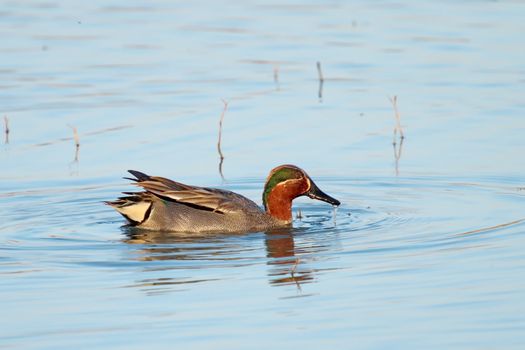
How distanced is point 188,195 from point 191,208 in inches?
7.5

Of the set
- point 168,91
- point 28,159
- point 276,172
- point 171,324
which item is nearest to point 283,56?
point 168,91

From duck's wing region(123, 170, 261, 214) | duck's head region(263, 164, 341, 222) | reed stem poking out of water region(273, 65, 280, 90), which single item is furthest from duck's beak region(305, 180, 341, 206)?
reed stem poking out of water region(273, 65, 280, 90)

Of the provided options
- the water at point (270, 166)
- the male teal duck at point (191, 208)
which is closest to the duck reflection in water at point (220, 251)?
the water at point (270, 166)

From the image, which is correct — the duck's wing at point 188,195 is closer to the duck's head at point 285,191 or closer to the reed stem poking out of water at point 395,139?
the duck's head at point 285,191

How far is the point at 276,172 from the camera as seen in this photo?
502 inches

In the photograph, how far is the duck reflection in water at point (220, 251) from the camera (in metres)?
10.2

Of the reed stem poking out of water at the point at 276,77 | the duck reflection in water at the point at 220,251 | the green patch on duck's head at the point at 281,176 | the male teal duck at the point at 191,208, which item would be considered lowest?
the duck reflection in water at the point at 220,251

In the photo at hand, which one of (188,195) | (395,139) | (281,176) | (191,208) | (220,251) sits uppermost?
(395,139)

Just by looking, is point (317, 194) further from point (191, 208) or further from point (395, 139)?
point (395, 139)

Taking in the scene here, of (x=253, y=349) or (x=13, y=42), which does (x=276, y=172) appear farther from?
(x=13, y=42)

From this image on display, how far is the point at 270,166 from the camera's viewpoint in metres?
14.5

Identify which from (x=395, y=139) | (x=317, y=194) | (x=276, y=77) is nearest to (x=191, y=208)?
(x=317, y=194)

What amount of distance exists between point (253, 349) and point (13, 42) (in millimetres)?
14662

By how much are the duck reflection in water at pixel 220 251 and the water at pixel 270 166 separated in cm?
3
